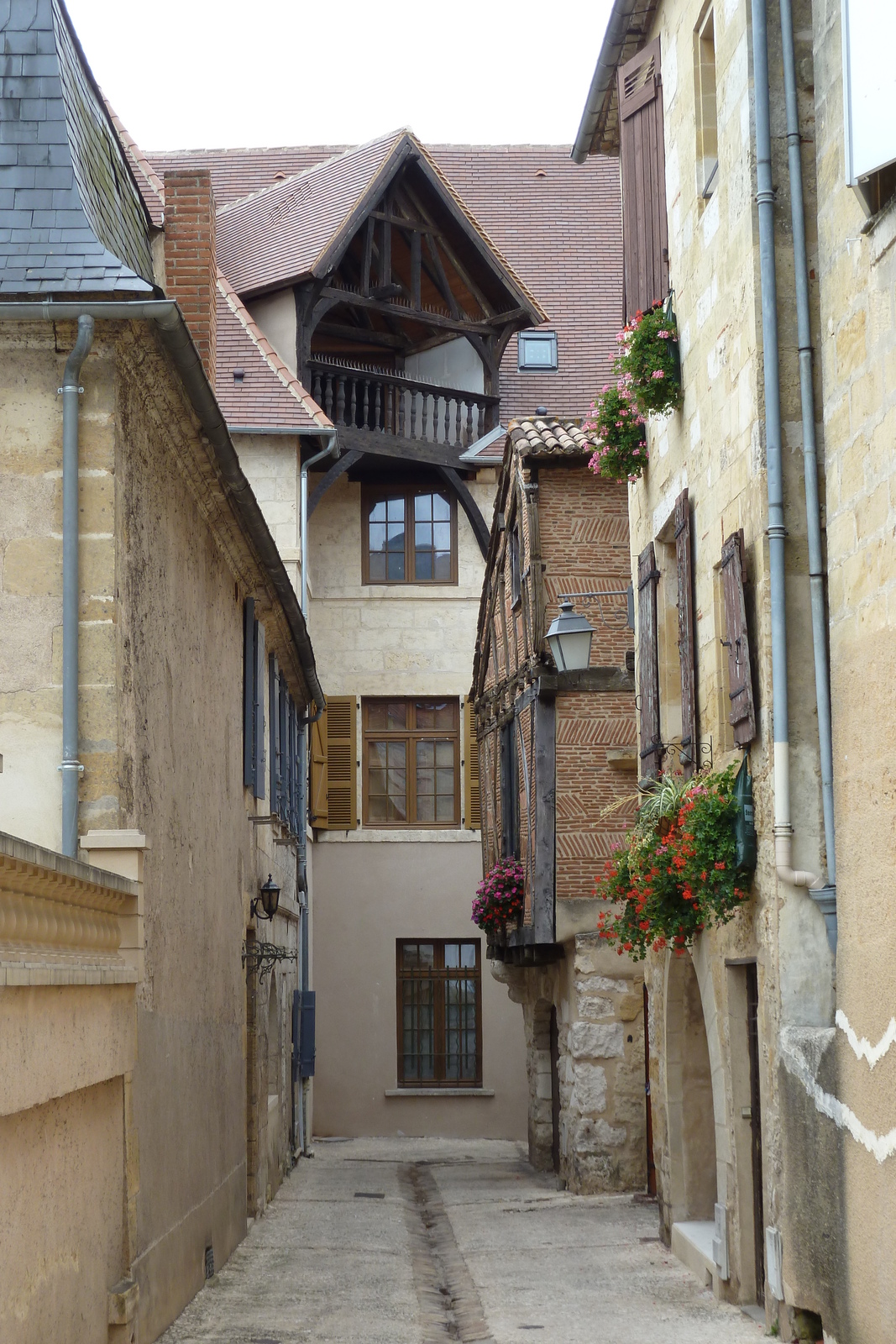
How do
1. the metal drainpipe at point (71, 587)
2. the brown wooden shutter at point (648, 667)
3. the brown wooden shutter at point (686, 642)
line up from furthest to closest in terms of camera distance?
the brown wooden shutter at point (648, 667) < the brown wooden shutter at point (686, 642) < the metal drainpipe at point (71, 587)

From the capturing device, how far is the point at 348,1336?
26.1 feet

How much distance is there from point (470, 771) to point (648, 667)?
10545 mm

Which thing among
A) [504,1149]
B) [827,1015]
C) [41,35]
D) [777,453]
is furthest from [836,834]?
[504,1149]

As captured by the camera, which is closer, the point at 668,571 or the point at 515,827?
the point at 668,571

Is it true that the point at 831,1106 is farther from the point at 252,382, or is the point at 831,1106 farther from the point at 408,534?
the point at 408,534

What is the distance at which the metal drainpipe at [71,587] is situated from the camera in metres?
6.75

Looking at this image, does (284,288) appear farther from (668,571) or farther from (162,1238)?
A: (162,1238)

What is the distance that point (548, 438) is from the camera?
14617 millimetres

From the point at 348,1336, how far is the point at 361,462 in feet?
46.3

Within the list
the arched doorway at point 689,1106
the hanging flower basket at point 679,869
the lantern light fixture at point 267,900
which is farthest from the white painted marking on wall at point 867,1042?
the lantern light fixture at point 267,900

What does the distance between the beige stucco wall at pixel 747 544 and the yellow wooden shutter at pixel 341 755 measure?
10.8 m

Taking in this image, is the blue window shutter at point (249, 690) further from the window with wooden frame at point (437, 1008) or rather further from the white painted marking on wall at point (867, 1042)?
the window with wooden frame at point (437, 1008)

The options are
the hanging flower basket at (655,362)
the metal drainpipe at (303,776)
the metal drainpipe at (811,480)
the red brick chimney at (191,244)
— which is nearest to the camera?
the metal drainpipe at (811,480)

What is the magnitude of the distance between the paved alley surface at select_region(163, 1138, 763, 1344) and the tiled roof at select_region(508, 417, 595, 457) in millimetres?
6218
